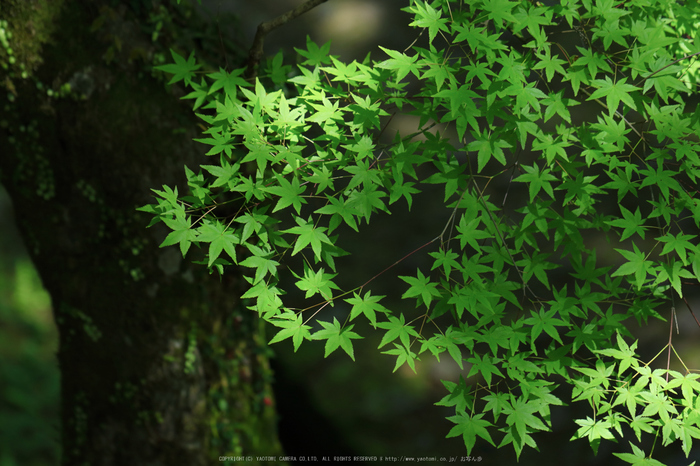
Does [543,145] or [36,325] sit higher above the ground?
[36,325]

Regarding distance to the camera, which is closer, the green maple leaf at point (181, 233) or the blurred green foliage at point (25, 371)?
the green maple leaf at point (181, 233)

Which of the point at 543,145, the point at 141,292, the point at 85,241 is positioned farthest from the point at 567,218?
the point at 85,241

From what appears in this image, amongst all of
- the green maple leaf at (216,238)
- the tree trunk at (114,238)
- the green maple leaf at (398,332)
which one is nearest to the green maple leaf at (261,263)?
the green maple leaf at (216,238)

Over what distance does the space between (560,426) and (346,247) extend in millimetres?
1888

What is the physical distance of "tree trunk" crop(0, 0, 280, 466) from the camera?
5.62ft

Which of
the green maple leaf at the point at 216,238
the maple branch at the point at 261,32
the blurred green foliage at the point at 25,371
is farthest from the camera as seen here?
the blurred green foliage at the point at 25,371

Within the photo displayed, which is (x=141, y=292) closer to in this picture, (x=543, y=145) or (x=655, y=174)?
(x=543, y=145)

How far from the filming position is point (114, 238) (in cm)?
184

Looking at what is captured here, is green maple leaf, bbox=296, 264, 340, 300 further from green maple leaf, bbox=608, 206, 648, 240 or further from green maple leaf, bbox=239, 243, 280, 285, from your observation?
green maple leaf, bbox=608, 206, 648, 240

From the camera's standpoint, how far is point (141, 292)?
188cm

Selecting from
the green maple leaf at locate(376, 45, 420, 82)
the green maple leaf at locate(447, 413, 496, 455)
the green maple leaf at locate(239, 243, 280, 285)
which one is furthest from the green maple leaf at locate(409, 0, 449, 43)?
the green maple leaf at locate(447, 413, 496, 455)

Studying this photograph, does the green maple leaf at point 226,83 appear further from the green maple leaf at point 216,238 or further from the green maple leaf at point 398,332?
the green maple leaf at point 398,332

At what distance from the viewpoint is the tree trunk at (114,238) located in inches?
67.4

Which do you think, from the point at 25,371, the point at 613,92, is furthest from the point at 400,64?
the point at 25,371
